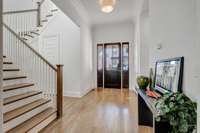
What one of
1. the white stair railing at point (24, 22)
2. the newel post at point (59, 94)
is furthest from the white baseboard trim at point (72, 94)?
the white stair railing at point (24, 22)

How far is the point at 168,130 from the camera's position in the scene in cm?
142

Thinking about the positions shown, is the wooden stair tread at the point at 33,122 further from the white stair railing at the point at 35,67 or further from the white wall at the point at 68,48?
the white wall at the point at 68,48

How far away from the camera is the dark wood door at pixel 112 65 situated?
7.09 m

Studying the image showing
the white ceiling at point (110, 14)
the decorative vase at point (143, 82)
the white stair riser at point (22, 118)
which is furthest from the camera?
the white ceiling at point (110, 14)

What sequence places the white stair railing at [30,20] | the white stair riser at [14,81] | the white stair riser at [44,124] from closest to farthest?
the white stair riser at [44,124], the white stair riser at [14,81], the white stair railing at [30,20]

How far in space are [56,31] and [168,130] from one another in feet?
17.2

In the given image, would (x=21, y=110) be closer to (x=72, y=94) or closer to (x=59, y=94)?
(x=59, y=94)

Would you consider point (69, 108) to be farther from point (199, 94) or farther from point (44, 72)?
point (199, 94)

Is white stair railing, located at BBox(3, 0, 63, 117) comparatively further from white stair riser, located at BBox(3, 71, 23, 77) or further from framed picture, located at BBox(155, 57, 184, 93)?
framed picture, located at BBox(155, 57, 184, 93)

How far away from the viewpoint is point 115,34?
699cm

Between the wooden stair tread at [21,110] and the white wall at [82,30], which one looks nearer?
the wooden stair tread at [21,110]

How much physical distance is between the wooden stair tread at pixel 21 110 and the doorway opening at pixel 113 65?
416 centimetres

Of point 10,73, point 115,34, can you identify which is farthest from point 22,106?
point 115,34

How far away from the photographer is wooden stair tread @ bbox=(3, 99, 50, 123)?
7.79ft
